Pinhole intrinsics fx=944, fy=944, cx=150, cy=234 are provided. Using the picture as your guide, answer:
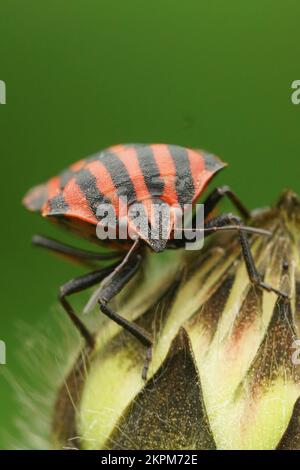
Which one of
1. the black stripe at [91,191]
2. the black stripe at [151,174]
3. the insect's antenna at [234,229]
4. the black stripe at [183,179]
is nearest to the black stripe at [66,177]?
the black stripe at [91,191]

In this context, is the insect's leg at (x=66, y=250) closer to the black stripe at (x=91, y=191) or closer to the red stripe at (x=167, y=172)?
the black stripe at (x=91, y=191)

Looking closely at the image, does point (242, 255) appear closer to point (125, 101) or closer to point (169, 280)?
point (169, 280)

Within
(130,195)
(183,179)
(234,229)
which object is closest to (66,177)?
(130,195)

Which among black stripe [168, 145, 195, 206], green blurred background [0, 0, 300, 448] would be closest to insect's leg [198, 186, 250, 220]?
black stripe [168, 145, 195, 206]

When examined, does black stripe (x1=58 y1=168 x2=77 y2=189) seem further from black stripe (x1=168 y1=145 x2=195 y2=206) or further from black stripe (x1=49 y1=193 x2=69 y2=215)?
black stripe (x1=168 y1=145 x2=195 y2=206)
